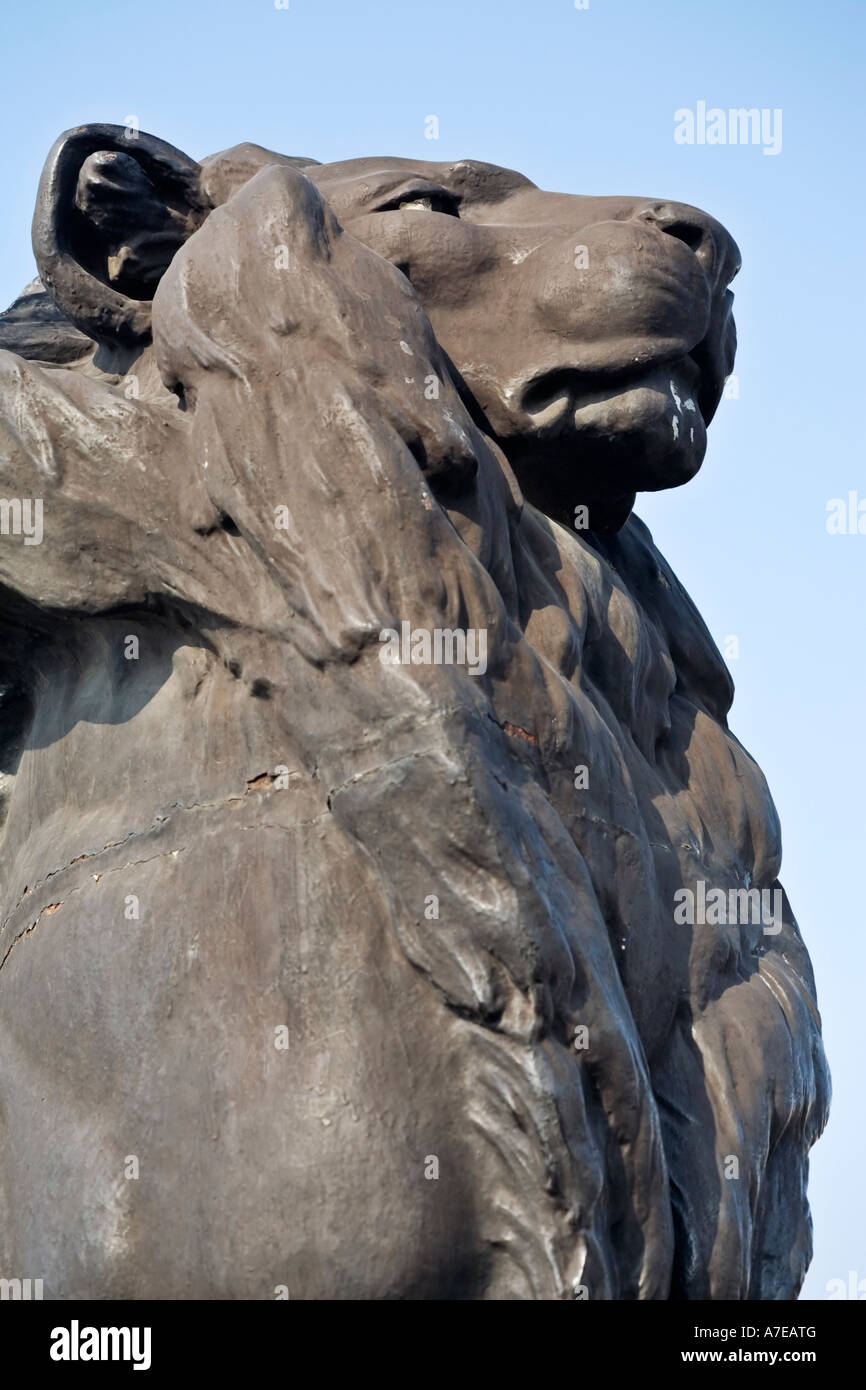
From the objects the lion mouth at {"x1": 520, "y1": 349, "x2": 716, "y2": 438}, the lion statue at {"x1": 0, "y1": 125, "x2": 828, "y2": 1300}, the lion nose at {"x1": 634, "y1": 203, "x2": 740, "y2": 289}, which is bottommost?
the lion statue at {"x1": 0, "y1": 125, "x2": 828, "y2": 1300}

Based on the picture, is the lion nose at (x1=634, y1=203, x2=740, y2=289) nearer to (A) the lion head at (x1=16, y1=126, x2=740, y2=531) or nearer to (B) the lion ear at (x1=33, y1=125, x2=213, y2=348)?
(A) the lion head at (x1=16, y1=126, x2=740, y2=531)

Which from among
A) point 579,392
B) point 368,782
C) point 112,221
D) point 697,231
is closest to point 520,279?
point 579,392

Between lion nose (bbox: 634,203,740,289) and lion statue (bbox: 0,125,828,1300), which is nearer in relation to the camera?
lion statue (bbox: 0,125,828,1300)

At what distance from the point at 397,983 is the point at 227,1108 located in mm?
315

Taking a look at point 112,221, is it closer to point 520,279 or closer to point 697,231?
point 520,279

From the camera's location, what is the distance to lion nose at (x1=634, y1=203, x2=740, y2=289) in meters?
3.85

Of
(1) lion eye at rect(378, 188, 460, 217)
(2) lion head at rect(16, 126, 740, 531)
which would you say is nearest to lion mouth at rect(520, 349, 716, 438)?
(2) lion head at rect(16, 126, 740, 531)

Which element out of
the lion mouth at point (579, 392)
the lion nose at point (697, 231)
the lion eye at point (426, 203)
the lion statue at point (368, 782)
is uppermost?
the lion eye at point (426, 203)

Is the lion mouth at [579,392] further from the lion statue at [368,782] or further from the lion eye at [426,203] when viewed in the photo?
the lion eye at [426,203]

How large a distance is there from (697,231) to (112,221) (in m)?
1.10

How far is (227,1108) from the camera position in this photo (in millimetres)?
3125

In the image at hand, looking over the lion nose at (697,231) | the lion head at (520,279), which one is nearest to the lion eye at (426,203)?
the lion head at (520,279)

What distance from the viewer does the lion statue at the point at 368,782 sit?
10.2 feet
